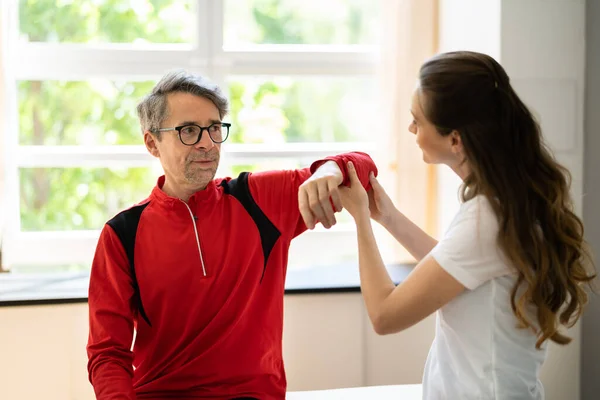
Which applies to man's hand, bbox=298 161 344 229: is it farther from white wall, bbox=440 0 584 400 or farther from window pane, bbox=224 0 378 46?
window pane, bbox=224 0 378 46

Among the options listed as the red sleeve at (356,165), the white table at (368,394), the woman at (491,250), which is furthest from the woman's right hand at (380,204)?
the white table at (368,394)

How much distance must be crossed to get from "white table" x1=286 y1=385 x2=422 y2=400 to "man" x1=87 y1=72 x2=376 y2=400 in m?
0.17

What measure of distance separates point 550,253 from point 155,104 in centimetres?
108

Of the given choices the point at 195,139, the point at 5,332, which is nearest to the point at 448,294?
the point at 195,139

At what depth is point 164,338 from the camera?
6.47ft

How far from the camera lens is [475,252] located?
1.52 metres

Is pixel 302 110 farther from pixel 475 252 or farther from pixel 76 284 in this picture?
pixel 475 252

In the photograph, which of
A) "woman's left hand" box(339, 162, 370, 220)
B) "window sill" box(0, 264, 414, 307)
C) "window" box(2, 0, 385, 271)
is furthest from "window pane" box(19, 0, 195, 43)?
"woman's left hand" box(339, 162, 370, 220)

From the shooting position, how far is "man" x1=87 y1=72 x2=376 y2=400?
1.93m

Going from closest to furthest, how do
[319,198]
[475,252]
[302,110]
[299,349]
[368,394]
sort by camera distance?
[475,252] → [319,198] → [368,394] → [299,349] → [302,110]

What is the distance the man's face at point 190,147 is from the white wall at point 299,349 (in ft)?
3.15

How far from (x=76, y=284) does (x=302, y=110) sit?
124cm

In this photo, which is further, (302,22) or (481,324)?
(302,22)

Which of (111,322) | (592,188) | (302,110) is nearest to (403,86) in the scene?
(302,110)
